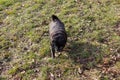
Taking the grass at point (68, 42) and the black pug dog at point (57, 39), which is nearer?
the black pug dog at point (57, 39)

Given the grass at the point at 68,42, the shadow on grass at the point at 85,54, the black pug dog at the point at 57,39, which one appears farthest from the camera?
the shadow on grass at the point at 85,54

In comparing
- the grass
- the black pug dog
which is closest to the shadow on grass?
the grass

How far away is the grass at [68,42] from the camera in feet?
18.4

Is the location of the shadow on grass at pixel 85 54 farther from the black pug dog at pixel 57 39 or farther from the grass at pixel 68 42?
the black pug dog at pixel 57 39

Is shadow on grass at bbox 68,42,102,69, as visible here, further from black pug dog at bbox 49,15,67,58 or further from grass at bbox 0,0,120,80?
black pug dog at bbox 49,15,67,58

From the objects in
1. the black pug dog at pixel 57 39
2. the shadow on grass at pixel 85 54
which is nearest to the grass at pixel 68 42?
the shadow on grass at pixel 85 54

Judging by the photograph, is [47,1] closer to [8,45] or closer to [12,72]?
[8,45]

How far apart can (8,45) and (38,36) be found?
80 cm

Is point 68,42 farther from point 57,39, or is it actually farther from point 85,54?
point 57,39

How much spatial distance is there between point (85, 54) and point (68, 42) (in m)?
0.63

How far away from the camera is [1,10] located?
8.29m

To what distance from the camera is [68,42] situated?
20.9 feet

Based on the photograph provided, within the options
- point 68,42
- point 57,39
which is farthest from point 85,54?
point 57,39

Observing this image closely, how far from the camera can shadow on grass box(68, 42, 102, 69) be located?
225 inches
